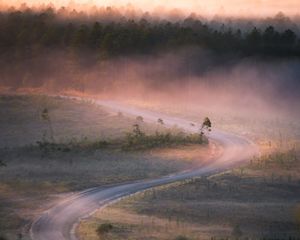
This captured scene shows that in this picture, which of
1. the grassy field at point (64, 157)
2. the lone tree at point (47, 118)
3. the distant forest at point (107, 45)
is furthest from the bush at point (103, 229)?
the distant forest at point (107, 45)

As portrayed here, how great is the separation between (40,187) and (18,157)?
1247cm

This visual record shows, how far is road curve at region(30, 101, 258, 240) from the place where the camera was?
4128cm

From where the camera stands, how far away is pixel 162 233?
39719 mm

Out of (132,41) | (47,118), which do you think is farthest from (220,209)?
(132,41)

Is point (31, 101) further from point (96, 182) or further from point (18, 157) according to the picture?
point (96, 182)

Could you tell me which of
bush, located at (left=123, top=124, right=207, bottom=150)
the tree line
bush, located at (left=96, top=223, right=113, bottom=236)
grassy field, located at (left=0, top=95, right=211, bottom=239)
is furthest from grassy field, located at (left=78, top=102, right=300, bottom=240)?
the tree line

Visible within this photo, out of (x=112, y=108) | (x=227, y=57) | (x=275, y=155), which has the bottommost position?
(x=275, y=155)

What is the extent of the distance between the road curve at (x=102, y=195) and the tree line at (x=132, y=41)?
148 ft

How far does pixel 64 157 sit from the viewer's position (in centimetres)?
6525

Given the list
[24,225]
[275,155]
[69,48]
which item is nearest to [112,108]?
[69,48]

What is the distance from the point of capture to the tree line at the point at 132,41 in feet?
401

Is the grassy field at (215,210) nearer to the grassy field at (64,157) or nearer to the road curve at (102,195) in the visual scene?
the road curve at (102,195)

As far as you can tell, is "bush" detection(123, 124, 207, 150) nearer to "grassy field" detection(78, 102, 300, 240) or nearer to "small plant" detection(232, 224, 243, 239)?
"grassy field" detection(78, 102, 300, 240)

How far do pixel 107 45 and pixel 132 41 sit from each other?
5.58m
